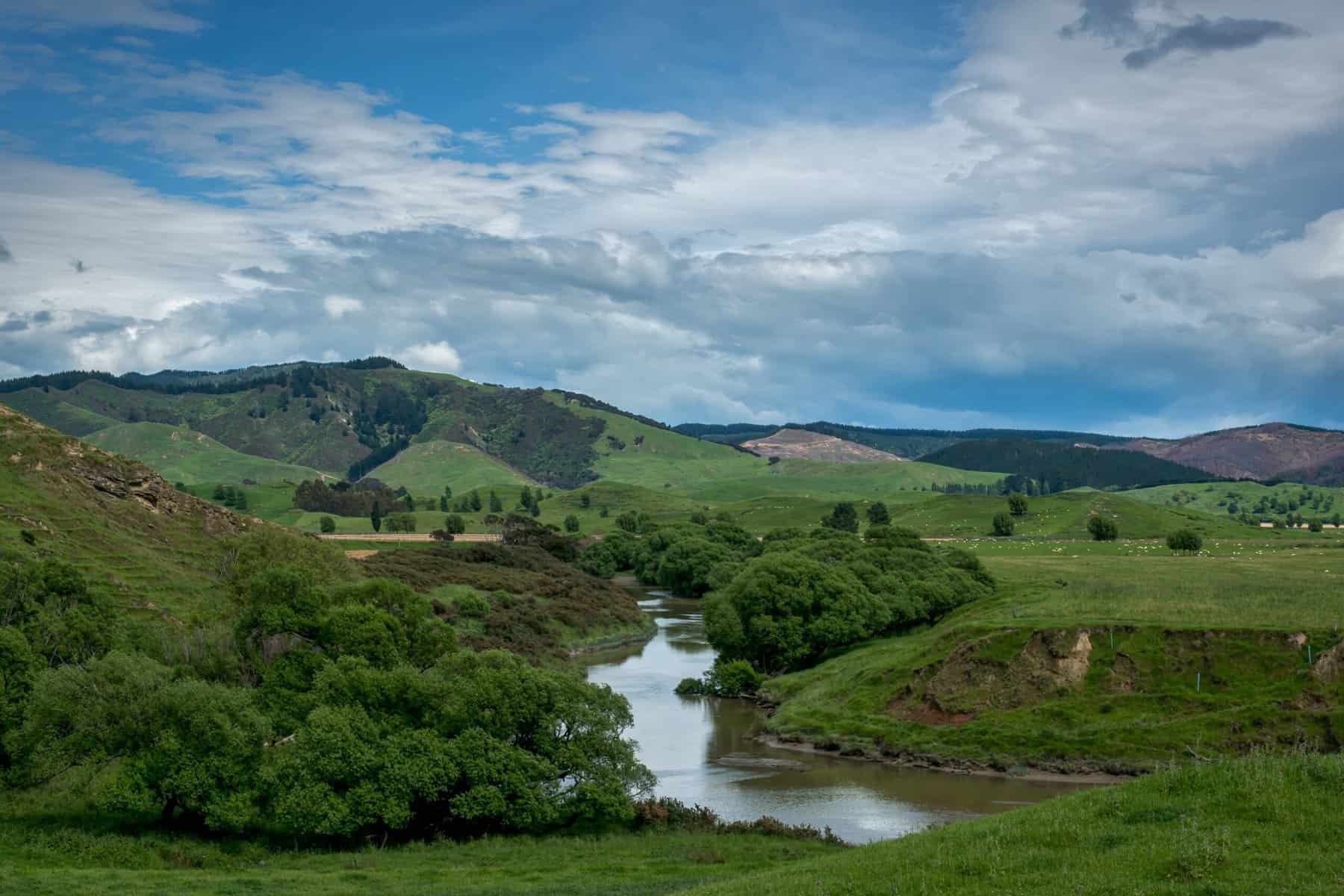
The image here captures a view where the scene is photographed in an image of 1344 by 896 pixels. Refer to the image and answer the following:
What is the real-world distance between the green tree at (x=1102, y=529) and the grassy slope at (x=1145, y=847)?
154169 mm

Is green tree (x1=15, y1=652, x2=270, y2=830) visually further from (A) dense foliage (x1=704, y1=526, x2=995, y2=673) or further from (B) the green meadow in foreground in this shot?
(A) dense foliage (x1=704, y1=526, x2=995, y2=673)

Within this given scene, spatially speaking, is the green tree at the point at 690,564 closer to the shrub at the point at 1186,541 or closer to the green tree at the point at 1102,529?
the green tree at the point at 1102,529

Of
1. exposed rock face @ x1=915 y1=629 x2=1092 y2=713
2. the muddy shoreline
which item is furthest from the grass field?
exposed rock face @ x1=915 y1=629 x2=1092 y2=713

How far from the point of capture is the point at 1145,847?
70.9ft

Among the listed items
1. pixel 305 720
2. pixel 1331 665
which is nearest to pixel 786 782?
pixel 305 720

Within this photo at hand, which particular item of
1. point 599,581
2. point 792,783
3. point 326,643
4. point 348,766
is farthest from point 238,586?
point 599,581

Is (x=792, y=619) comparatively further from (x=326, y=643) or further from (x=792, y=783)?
(x=326, y=643)

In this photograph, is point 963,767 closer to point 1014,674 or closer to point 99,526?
point 1014,674

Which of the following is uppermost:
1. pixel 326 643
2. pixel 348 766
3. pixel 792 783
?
pixel 326 643

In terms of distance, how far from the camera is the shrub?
142m

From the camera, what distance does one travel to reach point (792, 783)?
58.1 m

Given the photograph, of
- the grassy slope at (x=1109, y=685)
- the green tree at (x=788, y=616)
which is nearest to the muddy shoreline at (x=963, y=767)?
the grassy slope at (x=1109, y=685)

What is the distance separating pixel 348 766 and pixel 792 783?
24.5m

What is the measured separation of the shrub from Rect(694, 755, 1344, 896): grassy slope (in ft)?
420
